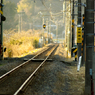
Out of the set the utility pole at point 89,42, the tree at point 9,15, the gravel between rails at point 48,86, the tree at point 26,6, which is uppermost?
the tree at point 26,6

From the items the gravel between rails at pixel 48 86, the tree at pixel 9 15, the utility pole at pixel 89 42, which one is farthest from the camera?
the tree at pixel 9 15

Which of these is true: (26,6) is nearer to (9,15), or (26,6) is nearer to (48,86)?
(9,15)

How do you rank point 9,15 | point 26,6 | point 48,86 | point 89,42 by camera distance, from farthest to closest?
1. point 26,6
2. point 9,15
3. point 48,86
4. point 89,42

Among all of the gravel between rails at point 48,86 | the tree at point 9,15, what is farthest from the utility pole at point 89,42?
the tree at point 9,15

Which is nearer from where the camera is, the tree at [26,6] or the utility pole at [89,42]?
the utility pole at [89,42]

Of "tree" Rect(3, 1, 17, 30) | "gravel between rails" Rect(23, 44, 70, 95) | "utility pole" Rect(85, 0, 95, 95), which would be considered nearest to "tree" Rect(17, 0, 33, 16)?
"tree" Rect(3, 1, 17, 30)

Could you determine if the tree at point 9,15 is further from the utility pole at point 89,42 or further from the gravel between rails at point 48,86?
the utility pole at point 89,42

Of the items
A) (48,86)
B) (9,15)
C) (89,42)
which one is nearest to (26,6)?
(9,15)

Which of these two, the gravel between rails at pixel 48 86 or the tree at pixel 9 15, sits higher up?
the tree at pixel 9 15

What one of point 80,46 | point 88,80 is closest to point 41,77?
point 88,80

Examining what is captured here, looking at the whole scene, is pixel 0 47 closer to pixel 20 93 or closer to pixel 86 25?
pixel 20 93

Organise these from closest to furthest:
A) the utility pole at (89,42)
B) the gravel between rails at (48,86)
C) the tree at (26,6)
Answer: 1. the utility pole at (89,42)
2. the gravel between rails at (48,86)
3. the tree at (26,6)

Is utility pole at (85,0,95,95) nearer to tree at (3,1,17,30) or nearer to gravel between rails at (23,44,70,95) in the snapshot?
gravel between rails at (23,44,70,95)

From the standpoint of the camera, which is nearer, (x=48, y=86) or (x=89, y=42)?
(x=89, y=42)
